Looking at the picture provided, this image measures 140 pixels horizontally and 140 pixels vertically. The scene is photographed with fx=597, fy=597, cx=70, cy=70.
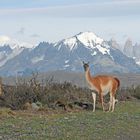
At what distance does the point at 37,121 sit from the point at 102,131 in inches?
126

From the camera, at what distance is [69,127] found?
18641mm

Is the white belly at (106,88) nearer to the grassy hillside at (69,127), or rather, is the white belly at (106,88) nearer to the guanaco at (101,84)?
the guanaco at (101,84)

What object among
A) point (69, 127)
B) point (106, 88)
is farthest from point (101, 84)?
point (69, 127)

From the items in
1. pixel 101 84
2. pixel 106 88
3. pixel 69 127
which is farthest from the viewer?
pixel 106 88

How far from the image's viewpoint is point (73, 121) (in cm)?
2052

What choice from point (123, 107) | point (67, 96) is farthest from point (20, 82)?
point (123, 107)

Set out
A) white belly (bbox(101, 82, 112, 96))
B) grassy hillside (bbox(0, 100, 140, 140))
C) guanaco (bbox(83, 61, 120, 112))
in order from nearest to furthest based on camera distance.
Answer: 1. grassy hillside (bbox(0, 100, 140, 140))
2. guanaco (bbox(83, 61, 120, 112))
3. white belly (bbox(101, 82, 112, 96))

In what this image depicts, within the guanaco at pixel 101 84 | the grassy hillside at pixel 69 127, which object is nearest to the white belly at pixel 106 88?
the guanaco at pixel 101 84

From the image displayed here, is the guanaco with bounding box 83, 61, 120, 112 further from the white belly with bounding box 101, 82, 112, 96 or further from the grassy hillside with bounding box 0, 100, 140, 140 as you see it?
the grassy hillside with bounding box 0, 100, 140, 140

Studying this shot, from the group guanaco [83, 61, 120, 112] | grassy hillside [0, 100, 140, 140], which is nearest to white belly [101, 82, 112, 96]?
guanaco [83, 61, 120, 112]

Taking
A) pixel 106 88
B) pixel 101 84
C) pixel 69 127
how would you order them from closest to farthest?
pixel 69 127
pixel 101 84
pixel 106 88

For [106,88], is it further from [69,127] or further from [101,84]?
A: [69,127]

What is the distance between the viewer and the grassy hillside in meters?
16.8

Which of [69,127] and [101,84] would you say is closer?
[69,127]
